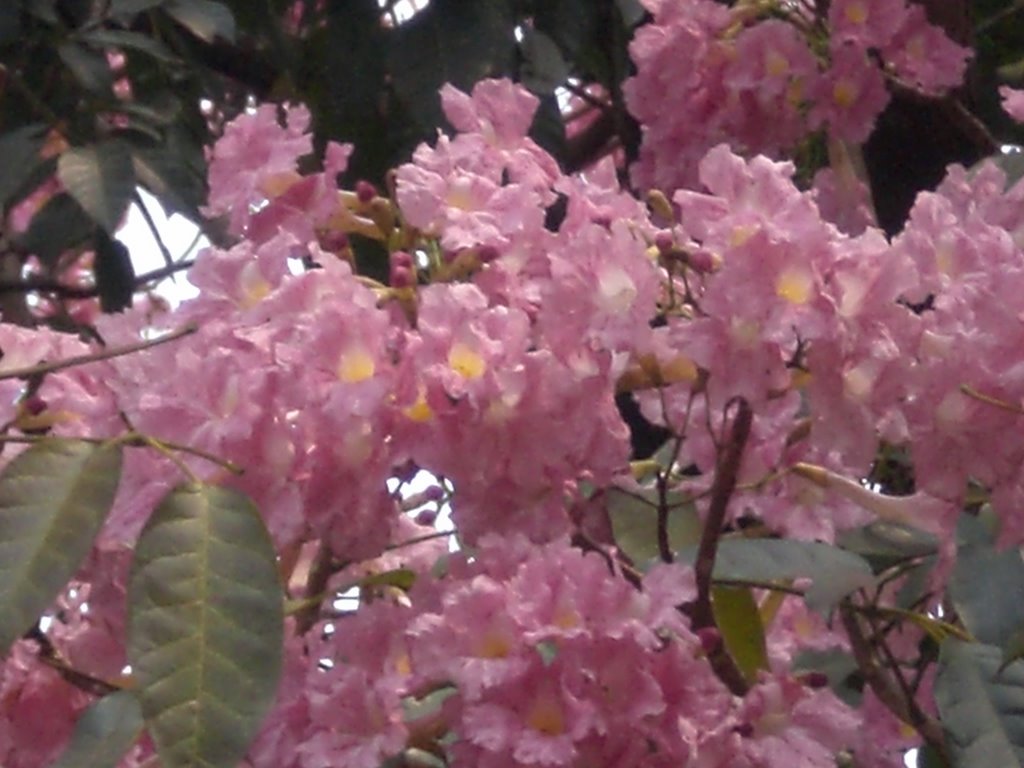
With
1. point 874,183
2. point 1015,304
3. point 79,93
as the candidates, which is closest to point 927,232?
point 1015,304

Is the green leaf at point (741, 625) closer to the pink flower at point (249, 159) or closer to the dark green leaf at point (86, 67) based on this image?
the pink flower at point (249, 159)

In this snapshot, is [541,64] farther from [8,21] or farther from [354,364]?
[354,364]

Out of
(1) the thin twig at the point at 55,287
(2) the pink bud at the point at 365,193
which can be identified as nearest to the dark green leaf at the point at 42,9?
(1) the thin twig at the point at 55,287

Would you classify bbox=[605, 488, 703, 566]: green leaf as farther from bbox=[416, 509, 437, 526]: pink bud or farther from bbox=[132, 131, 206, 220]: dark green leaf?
bbox=[132, 131, 206, 220]: dark green leaf

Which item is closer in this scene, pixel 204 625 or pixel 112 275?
pixel 204 625

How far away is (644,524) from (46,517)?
0.32 metres

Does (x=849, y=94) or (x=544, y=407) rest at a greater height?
(x=544, y=407)

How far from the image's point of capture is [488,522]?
700mm

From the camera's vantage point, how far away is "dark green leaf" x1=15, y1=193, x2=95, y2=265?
151 centimetres

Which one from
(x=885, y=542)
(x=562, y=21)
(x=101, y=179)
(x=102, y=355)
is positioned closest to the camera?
(x=102, y=355)

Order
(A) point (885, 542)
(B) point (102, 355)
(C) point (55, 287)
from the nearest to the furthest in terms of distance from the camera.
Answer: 1. (B) point (102, 355)
2. (A) point (885, 542)
3. (C) point (55, 287)

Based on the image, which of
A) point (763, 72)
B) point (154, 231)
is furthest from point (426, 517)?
point (154, 231)

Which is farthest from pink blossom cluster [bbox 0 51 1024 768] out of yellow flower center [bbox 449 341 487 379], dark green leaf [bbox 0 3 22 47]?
dark green leaf [bbox 0 3 22 47]

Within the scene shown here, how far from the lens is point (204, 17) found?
1404 millimetres
